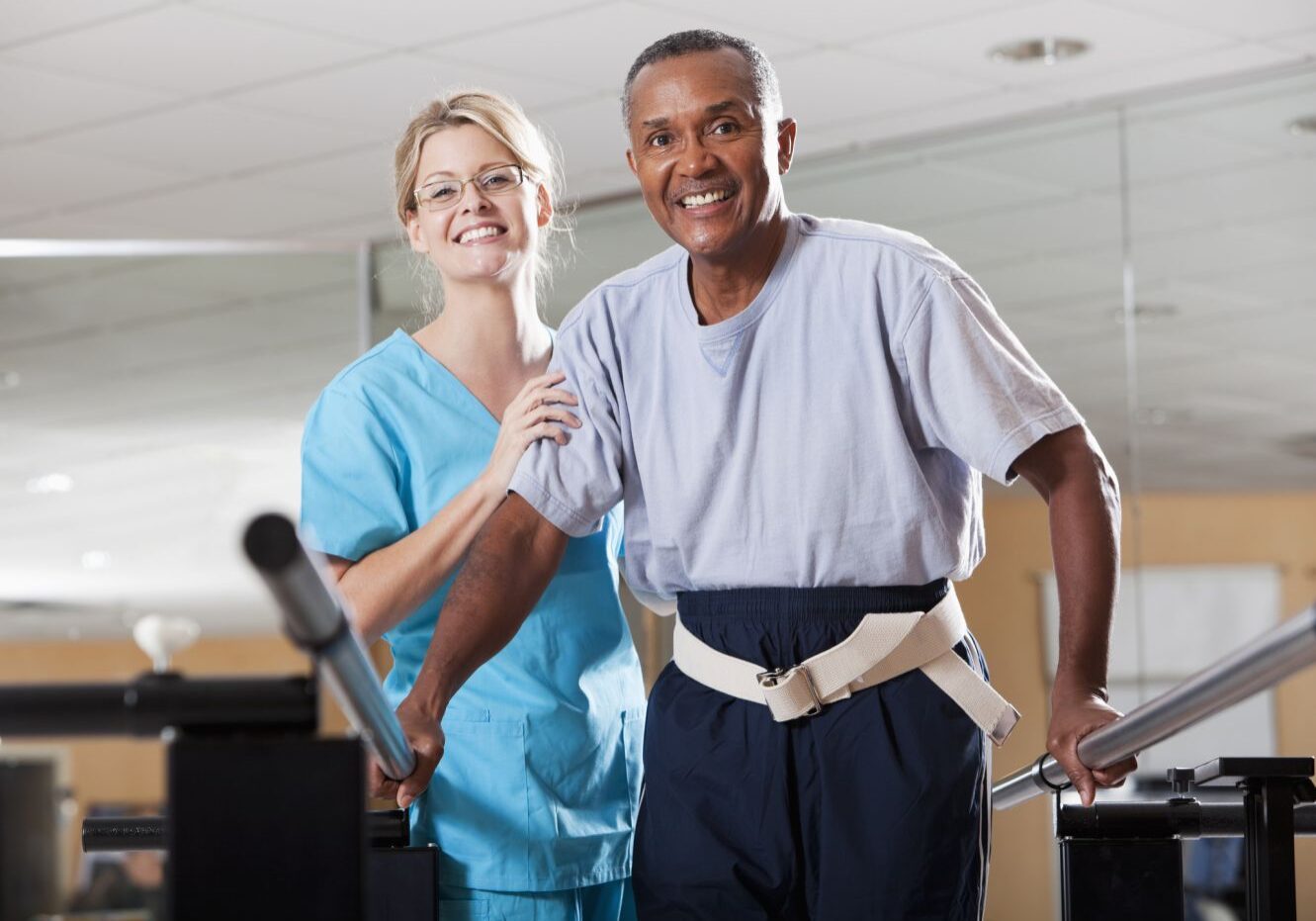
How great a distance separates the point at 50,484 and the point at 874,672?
1003cm

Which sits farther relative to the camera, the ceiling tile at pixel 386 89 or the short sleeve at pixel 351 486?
the ceiling tile at pixel 386 89

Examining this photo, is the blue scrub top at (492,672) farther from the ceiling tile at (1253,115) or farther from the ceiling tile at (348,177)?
the ceiling tile at (1253,115)

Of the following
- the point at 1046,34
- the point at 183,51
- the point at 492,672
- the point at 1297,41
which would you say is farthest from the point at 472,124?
the point at 1297,41

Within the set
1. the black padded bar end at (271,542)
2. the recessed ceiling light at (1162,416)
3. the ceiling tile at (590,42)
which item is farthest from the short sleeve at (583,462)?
the recessed ceiling light at (1162,416)

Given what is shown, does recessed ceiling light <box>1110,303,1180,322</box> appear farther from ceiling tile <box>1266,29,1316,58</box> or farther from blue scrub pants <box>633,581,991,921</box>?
blue scrub pants <box>633,581,991,921</box>

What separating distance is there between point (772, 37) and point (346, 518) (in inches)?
110

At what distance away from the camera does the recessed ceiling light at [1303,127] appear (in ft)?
16.8

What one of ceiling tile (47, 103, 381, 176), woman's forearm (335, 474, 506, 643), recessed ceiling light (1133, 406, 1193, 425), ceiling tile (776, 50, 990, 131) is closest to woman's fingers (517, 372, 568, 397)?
woman's forearm (335, 474, 506, 643)

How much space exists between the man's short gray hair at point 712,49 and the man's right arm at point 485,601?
42 centimetres

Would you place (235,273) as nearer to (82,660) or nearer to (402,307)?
(402,307)

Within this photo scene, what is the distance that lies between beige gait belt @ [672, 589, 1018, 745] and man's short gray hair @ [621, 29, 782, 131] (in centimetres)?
51

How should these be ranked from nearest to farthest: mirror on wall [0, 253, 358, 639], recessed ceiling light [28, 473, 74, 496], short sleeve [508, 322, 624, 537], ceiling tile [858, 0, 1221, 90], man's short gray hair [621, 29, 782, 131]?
man's short gray hair [621, 29, 782, 131] < short sleeve [508, 322, 624, 537] < ceiling tile [858, 0, 1221, 90] < mirror on wall [0, 253, 358, 639] < recessed ceiling light [28, 473, 74, 496]

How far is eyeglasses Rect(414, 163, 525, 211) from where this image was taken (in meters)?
2.23

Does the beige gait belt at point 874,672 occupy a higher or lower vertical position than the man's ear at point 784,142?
lower
